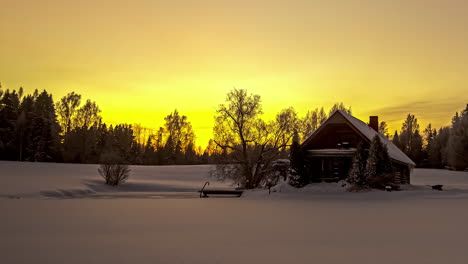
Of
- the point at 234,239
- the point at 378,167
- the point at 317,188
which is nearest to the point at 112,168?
the point at 317,188

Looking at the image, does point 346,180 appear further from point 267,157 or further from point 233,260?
point 233,260

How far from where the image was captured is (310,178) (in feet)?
108

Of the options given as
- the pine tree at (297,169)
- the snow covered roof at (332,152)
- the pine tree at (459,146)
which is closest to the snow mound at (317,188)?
the pine tree at (297,169)

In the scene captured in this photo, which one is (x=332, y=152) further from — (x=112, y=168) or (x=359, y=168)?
(x=112, y=168)

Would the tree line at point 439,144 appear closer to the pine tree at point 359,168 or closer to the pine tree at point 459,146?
the pine tree at point 459,146

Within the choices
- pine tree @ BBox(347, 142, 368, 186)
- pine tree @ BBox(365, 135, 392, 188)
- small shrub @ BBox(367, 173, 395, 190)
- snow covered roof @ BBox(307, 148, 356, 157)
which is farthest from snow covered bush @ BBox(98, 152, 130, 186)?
small shrub @ BBox(367, 173, 395, 190)

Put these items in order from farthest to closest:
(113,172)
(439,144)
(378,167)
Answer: (439,144) < (113,172) < (378,167)

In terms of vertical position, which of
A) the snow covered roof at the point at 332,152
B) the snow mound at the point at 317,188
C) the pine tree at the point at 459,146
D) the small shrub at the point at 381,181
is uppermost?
the pine tree at the point at 459,146

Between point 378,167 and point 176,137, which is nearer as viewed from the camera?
point 378,167

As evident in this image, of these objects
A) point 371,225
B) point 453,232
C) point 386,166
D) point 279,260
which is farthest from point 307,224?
point 386,166

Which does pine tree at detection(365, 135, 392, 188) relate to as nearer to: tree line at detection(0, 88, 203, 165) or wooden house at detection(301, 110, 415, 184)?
wooden house at detection(301, 110, 415, 184)

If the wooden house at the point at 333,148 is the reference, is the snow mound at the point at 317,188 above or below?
below

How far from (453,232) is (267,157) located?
24.9 metres

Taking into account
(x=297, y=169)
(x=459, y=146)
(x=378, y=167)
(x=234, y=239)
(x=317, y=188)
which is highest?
(x=459, y=146)
